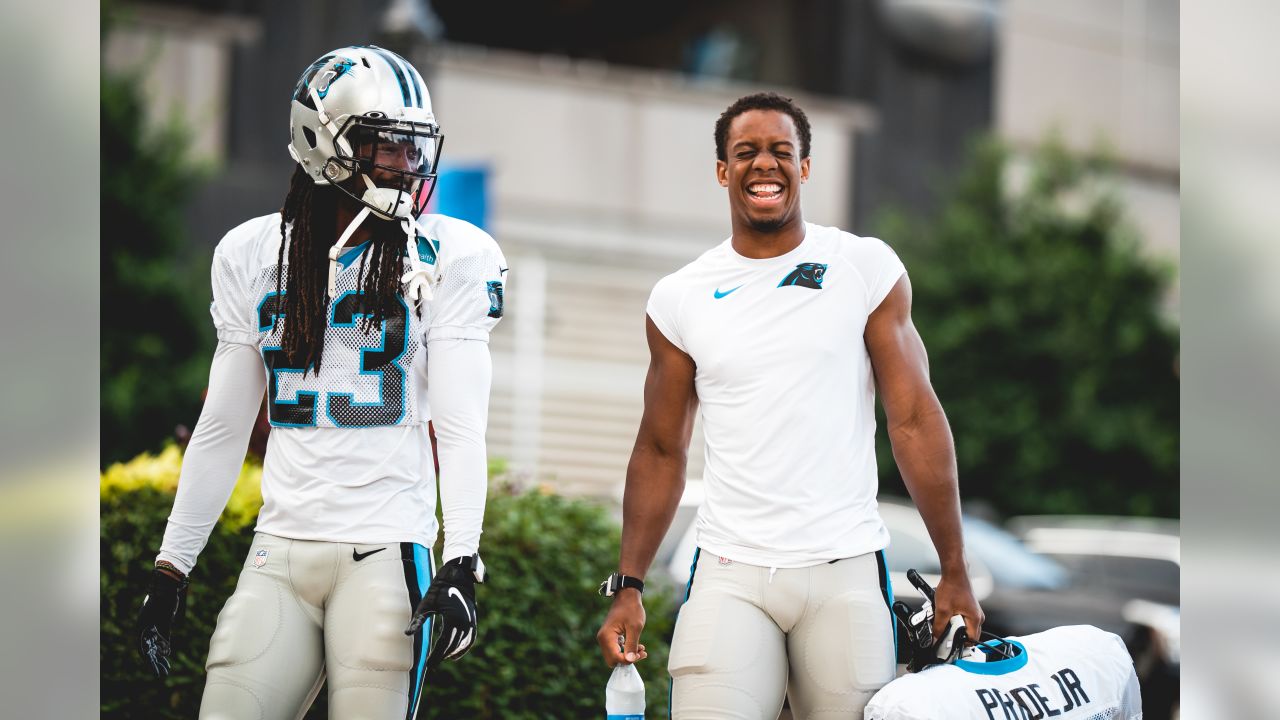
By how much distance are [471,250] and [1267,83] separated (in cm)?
201

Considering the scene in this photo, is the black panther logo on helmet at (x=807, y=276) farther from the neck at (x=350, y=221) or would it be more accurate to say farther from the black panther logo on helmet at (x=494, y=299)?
the neck at (x=350, y=221)

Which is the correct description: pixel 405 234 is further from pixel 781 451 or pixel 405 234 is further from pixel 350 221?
pixel 781 451

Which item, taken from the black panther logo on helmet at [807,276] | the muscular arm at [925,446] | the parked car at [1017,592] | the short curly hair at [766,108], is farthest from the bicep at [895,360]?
the parked car at [1017,592]

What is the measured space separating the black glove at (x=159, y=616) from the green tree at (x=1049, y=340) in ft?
50.5

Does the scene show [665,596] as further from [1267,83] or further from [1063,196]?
[1063,196]

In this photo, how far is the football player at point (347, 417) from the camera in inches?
153

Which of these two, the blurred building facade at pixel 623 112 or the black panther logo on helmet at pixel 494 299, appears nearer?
the black panther logo on helmet at pixel 494 299

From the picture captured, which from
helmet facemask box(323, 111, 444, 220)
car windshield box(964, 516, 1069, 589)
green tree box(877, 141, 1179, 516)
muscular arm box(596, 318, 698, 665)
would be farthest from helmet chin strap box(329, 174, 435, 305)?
green tree box(877, 141, 1179, 516)

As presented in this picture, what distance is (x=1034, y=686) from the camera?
4383 mm

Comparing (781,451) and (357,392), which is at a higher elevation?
(357,392)

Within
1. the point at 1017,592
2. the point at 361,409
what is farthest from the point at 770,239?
the point at 1017,592

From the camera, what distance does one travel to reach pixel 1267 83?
3.26m

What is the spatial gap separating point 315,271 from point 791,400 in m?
1.32

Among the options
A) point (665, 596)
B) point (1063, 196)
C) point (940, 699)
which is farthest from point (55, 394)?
point (1063, 196)
